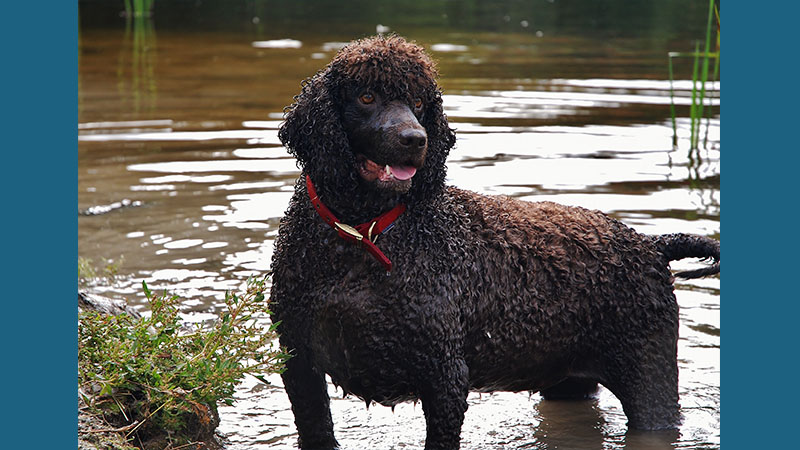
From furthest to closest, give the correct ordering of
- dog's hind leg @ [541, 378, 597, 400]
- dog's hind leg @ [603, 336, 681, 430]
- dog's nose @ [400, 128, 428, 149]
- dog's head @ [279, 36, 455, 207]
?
1. dog's hind leg @ [541, 378, 597, 400]
2. dog's hind leg @ [603, 336, 681, 430]
3. dog's head @ [279, 36, 455, 207]
4. dog's nose @ [400, 128, 428, 149]

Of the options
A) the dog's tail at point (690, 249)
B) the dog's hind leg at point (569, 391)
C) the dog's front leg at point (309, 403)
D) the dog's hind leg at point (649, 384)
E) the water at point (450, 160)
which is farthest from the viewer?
the dog's hind leg at point (569, 391)

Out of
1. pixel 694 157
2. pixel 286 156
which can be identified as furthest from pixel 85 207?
pixel 694 157

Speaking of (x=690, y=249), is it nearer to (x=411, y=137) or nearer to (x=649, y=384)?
(x=649, y=384)

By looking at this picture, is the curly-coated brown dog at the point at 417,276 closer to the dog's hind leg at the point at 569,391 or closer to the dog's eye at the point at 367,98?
the dog's eye at the point at 367,98

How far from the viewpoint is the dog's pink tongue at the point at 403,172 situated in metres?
4.42

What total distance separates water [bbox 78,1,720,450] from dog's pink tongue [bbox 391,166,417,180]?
168 centimetres

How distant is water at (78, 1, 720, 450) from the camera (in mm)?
5828

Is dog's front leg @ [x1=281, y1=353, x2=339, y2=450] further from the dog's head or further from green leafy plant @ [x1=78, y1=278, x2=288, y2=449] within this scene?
the dog's head

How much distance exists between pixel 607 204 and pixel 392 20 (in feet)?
41.1

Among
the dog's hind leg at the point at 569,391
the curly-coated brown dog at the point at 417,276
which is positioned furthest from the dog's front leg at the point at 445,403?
the dog's hind leg at the point at 569,391

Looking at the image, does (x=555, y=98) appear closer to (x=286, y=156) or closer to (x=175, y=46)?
(x=286, y=156)

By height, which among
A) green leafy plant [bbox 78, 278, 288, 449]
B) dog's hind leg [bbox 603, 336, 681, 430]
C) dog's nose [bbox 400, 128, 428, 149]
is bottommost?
dog's hind leg [bbox 603, 336, 681, 430]

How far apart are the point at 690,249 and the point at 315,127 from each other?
230 centimetres

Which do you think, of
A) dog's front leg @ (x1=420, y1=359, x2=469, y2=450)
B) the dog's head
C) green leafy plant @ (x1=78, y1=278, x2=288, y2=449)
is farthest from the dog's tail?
green leafy plant @ (x1=78, y1=278, x2=288, y2=449)
